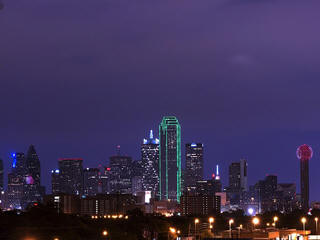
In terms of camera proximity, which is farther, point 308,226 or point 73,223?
point 308,226

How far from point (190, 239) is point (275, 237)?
31.4 feet

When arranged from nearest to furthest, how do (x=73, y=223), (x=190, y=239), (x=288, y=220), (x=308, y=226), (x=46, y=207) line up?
(x=190, y=239), (x=73, y=223), (x=46, y=207), (x=308, y=226), (x=288, y=220)

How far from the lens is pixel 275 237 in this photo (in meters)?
83.9

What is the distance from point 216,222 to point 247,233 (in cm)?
7680

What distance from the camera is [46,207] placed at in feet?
387

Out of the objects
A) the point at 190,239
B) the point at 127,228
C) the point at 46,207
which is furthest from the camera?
the point at 127,228

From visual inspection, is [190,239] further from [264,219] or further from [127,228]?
[264,219]

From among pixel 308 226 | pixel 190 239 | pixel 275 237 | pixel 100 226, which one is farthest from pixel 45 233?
pixel 308 226

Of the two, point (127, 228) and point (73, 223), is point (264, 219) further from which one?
point (73, 223)

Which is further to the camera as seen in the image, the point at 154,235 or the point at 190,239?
the point at 154,235

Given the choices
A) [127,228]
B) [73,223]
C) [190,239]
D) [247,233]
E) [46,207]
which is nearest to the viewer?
[190,239]

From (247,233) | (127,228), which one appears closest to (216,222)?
(127,228)

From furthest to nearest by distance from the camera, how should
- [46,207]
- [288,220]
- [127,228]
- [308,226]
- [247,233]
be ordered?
1. [288,220]
2. [308,226]
3. [127,228]
4. [46,207]
5. [247,233]

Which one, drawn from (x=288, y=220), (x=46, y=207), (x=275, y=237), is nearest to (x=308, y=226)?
(x=288, y=220)
